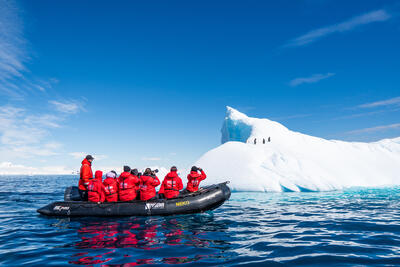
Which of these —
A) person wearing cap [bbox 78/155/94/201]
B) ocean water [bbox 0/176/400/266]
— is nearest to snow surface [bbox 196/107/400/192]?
ocean water [bbox 0/176/400/266]

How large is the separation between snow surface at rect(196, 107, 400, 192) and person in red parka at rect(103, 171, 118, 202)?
1004 centimetres

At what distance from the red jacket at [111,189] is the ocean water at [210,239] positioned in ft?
3.12

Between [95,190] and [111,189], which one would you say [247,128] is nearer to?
[111,189]

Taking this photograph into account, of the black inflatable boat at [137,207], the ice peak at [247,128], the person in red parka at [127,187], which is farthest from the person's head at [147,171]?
the ice peak at [247,128]

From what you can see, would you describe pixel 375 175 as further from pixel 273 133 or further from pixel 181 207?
pixel 181 207

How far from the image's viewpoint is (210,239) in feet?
21.4

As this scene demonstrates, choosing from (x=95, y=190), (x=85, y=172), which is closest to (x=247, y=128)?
(x=95, y=190)

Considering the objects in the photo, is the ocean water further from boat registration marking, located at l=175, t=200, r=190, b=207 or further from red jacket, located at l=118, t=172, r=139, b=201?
red jacket, located at l=118, t=172, r=139, b=201

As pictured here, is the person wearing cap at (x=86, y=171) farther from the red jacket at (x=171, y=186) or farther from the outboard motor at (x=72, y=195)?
the red jacket at (x=171, y=186)

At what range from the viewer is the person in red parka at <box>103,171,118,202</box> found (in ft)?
32.0

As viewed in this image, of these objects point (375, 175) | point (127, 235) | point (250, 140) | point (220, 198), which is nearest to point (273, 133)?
point (250, 140)

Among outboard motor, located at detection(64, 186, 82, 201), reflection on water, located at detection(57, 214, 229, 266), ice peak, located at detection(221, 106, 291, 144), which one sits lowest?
reflection on water, located at detection(57, 214, 229, 266)

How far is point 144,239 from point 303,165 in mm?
16001

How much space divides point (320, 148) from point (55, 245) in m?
24.4
